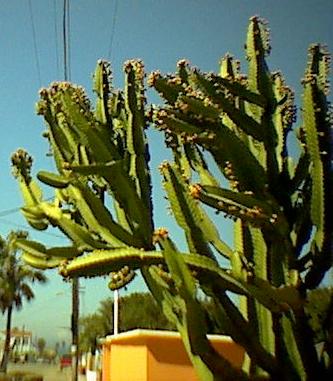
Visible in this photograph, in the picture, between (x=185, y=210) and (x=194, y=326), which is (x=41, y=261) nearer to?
(x=185, y=210)

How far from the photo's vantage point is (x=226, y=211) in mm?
6672

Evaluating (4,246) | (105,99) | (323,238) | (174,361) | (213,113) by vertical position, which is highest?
(4,246)

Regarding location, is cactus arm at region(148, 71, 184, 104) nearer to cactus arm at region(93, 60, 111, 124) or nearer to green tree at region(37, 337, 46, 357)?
cactus arm at region(93, 60, 111, 124)

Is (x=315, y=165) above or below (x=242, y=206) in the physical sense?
above

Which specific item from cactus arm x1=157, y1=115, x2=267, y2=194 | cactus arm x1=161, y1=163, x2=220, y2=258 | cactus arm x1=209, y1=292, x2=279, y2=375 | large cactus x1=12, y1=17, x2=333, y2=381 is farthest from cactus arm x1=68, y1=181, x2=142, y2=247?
cactus arm x1=157, y1=115, x2=267, y2=194

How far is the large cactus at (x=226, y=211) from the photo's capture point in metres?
6.46

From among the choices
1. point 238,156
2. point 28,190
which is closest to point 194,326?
point 238,156

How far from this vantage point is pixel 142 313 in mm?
44969

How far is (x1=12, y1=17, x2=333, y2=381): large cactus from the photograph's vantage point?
646 centimetres

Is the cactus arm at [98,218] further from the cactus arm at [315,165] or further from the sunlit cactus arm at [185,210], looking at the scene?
the cactus arm at [315,165]

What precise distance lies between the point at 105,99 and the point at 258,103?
7.29 ft

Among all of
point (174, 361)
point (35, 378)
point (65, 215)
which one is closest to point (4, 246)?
point (35, 378)

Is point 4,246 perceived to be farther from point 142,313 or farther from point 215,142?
point 215,142

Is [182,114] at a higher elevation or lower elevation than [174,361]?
higher
